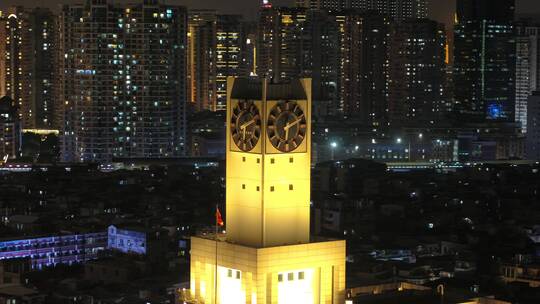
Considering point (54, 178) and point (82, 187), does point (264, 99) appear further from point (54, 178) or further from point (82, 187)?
point (54, 178)

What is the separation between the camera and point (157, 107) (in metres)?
37.3

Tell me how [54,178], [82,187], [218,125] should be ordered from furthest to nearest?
1. [218,125]
2. [54,178]
3. [82,187]

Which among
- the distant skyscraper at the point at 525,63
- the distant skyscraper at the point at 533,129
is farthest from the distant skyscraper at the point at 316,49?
the distant skyscraper at the point at 525,63

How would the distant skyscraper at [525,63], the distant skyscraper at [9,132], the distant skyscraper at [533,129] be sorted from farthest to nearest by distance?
the distant skyscraper at [525,63]
the distant skyscraper at [533,129]
the distant skyscraper at [9,132]

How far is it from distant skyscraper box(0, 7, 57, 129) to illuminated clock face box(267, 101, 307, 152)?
39828 millimetres

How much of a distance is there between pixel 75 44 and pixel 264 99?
30.5m

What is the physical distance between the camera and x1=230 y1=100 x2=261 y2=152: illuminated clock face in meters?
6.52

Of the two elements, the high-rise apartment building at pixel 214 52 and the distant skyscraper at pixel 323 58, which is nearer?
the distant skyscraper at pixel 323 58

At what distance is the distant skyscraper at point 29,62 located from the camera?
46438mm

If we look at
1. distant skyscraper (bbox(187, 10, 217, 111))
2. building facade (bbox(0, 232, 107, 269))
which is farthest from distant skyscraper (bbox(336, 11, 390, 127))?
building facade (bbox(0, 232, 107, 269))

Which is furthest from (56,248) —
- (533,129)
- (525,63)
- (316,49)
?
(525,63)

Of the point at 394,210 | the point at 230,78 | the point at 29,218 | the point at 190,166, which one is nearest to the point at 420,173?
the point at 190,166

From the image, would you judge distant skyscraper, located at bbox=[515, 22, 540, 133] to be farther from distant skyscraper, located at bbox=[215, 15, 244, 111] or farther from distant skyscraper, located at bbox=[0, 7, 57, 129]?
distant skyscraper, located at bbox=[0, 7, 57, 129]

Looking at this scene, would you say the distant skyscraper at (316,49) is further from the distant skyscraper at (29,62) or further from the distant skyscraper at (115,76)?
the distant skyscraper at (29,62)
